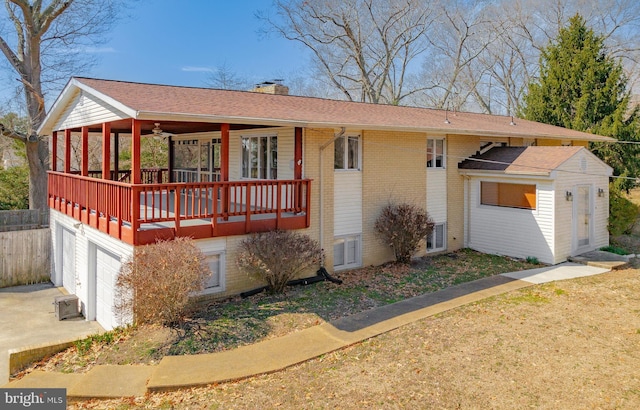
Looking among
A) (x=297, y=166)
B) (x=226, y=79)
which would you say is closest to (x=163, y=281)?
(x=297, y=166)

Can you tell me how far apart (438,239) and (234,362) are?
9491 mm

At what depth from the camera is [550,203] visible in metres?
13.3

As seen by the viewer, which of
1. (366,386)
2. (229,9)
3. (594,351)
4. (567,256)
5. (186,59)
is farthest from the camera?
(186,59)

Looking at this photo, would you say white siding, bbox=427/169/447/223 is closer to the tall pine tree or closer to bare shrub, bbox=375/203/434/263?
bare shrub, bbox=375/203/434/263

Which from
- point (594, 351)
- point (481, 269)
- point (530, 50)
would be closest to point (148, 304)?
point (594, 351)

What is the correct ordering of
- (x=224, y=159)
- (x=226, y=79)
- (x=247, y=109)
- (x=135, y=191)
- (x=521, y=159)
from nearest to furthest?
1. (x=135, y=191)
2. (x=224, y=159)
3. (x=247, y=109)
4. (x=521, y=159)
5. (x=226, y=79)

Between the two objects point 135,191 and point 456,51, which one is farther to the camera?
point 456,51

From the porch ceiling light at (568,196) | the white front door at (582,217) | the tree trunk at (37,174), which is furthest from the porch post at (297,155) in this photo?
the tree trunk at (37,174)

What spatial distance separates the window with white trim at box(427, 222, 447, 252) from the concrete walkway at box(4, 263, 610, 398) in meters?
5.19

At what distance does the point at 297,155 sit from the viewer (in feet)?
36.2

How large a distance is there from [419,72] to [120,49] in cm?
2557

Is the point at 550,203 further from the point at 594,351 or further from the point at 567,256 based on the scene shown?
the point at 594,351

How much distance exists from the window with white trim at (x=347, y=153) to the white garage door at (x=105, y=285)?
594cm

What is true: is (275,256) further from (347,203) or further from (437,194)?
(437,194)
